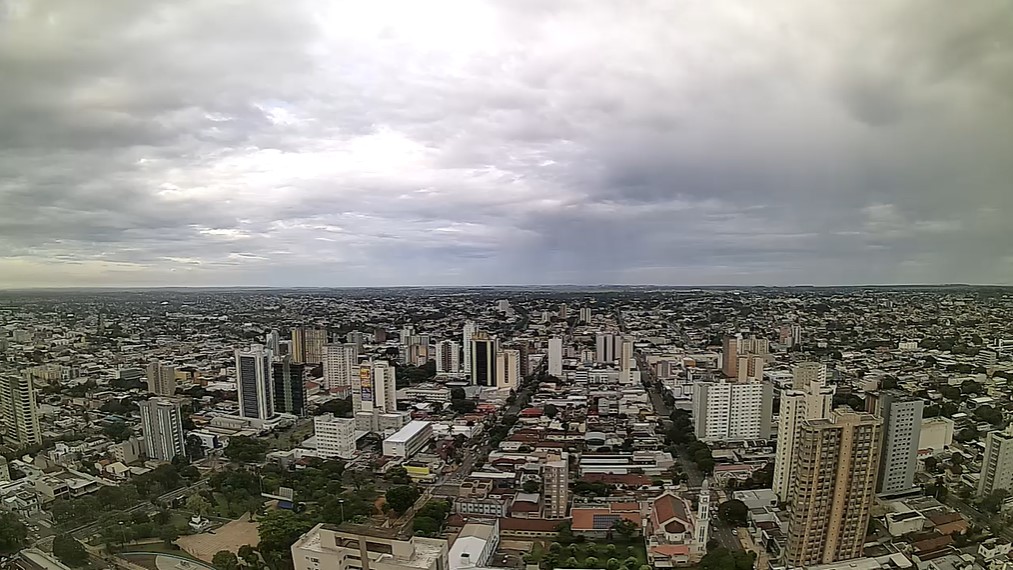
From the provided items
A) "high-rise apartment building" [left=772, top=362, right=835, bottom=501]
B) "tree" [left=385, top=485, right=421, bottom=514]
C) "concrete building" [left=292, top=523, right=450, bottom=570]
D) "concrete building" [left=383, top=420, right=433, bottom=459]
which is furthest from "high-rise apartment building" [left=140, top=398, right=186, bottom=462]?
"high-rise apartment building" [left=772, top=362, right=835, bottom=501]

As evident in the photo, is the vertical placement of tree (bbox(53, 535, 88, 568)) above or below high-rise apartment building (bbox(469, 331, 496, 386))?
below

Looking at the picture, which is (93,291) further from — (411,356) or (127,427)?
(411,356)

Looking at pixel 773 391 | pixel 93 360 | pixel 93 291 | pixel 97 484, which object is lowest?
pixel 97 484

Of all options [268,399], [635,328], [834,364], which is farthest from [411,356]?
[834,364]

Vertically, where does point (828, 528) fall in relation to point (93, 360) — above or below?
below

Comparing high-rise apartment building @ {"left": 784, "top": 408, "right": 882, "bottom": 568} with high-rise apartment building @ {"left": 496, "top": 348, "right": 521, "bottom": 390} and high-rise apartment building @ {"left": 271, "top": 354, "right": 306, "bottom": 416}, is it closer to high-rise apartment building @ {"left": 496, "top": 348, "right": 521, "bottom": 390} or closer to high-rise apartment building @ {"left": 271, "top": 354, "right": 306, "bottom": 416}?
high-rise apartment building @ {"left": 496, "top": 348, "right": 521, "bottom": 390}

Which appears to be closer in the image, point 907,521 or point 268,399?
point 907,521

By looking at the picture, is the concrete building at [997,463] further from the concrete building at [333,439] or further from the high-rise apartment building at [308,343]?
the high-rise apartment building at [308,343]
